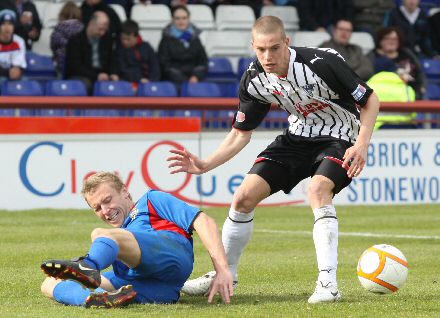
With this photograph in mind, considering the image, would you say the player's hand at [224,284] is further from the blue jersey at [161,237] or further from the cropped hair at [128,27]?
the cropped hair at [128,27]

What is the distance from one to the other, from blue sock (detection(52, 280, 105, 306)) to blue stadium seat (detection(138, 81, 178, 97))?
10804mm

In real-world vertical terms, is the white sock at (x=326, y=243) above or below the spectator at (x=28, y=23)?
below

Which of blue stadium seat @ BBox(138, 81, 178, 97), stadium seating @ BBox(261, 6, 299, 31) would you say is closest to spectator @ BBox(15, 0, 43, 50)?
blue stadium seat @ BBox(138, 81, 178, 97)

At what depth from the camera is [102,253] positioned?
246 inches

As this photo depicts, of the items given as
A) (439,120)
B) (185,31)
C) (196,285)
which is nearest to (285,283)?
(196,285)

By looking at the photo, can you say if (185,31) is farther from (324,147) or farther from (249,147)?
(324,147)

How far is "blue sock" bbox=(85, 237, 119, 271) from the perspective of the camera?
6164 mm

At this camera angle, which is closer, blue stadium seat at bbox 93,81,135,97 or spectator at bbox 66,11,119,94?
blue stadium seat at bbox 93,81,135,97

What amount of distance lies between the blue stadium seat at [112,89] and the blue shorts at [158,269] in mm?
10448

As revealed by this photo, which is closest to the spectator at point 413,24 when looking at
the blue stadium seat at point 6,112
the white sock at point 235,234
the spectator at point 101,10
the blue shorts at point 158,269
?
the spectator at point 101,10

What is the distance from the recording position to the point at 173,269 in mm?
6828

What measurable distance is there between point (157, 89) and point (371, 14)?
551 centimetres

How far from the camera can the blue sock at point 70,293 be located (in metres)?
6.86

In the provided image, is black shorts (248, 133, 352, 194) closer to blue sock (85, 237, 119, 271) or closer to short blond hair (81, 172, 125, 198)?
short blond hair (81, 172, 125, 198)
